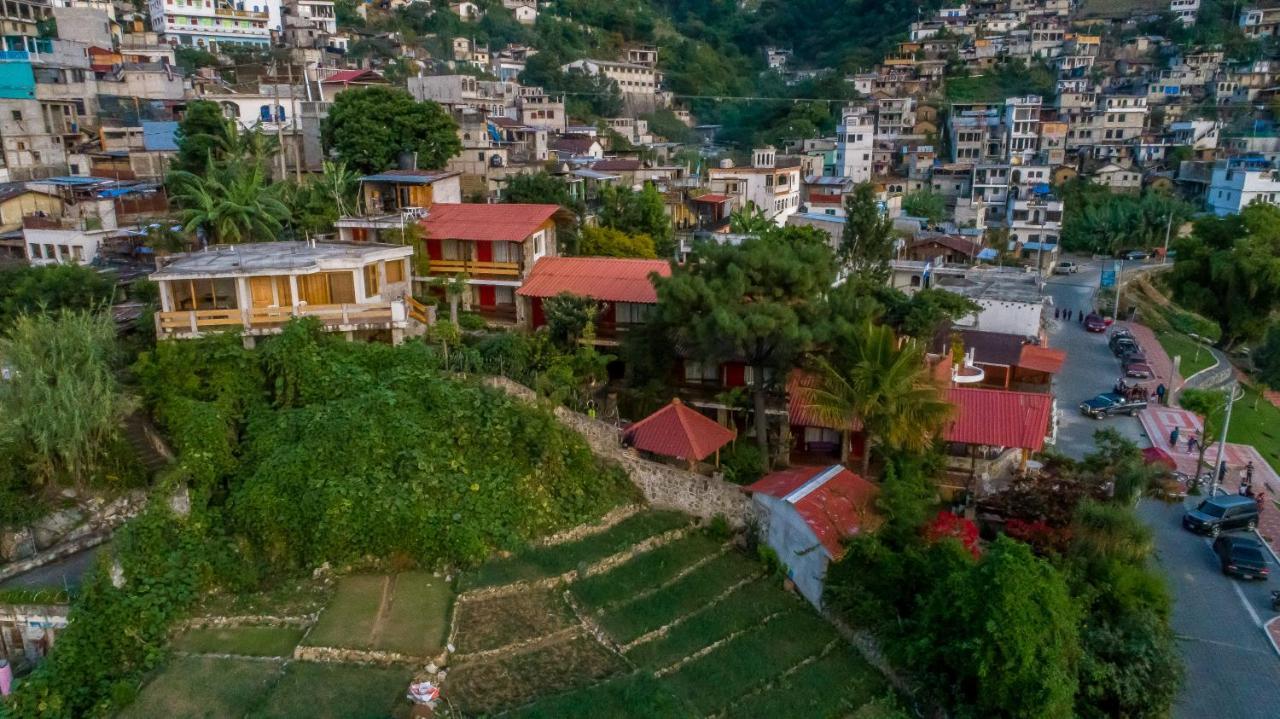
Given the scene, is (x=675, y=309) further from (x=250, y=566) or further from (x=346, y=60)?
(x=346, y=60)

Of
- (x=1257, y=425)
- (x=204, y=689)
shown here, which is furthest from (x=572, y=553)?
(x=1257, y=425)

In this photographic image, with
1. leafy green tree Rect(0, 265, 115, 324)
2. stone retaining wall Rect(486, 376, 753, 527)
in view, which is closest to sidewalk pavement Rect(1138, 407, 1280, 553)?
stone retaining wall Rect(486, 376, 753, 527)

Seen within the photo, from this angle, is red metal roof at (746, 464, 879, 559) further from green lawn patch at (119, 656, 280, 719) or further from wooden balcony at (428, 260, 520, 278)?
wooden balcony at (428, 260, 520, 278)

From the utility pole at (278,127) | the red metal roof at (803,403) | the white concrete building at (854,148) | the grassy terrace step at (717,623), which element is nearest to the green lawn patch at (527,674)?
the grassy terrace step at (717,623)

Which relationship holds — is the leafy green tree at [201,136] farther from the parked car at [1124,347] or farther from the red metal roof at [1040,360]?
the parked car at [1124,347]

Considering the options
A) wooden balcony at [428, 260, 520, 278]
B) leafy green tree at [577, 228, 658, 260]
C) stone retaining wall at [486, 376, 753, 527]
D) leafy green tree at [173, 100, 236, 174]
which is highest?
leafy green tree at [173, 100, 236, 174]

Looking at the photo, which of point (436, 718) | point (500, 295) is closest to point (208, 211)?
point (500, 295)
